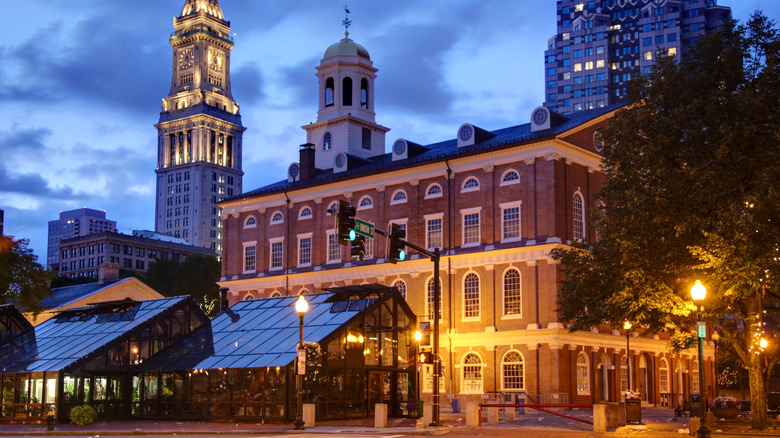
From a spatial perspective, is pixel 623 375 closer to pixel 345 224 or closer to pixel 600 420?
pixel 600 420

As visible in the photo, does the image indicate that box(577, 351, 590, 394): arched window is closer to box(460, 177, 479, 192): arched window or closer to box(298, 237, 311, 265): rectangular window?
box(460, 177, 479, 192): arched window

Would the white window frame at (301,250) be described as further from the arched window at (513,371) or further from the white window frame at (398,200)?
the arched window at (513,371)

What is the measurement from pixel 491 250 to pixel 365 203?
41.8 ft

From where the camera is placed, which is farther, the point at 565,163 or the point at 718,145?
the point at 565,163

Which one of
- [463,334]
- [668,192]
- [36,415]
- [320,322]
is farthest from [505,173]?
[36,415]

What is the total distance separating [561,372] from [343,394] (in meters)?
21.0

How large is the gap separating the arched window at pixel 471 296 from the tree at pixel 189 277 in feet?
169

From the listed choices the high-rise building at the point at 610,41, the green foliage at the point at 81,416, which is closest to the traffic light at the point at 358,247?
the green foliage at the point at 81,416

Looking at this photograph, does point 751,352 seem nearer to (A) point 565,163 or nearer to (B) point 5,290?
(A) point 565,163

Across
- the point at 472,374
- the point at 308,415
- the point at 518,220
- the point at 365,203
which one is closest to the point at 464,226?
the point at 518,220

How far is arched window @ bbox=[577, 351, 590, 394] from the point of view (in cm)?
6158

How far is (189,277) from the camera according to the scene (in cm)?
11444

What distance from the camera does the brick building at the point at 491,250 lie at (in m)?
61.3

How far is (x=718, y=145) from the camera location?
36.4m
